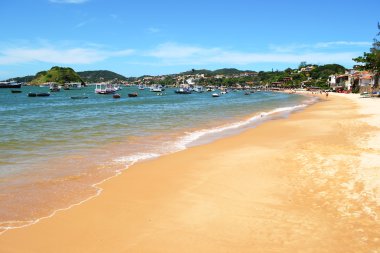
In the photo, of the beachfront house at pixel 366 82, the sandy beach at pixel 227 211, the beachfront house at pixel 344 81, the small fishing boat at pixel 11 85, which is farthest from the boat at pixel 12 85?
the sandy beach at pixel 227 211

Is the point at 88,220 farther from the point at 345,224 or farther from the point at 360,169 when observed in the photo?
the point at 360,169

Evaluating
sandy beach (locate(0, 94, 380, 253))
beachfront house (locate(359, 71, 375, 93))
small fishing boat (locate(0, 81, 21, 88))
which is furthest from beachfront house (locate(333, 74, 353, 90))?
small fishing boat (locate(0, 81, 21, 88))

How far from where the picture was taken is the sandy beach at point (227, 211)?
6.54 meters

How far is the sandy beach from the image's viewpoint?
654cm

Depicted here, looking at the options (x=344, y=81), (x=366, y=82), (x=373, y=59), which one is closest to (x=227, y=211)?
(x=373, y=59)

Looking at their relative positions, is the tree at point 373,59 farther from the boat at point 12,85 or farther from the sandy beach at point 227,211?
the boat at point 12,85

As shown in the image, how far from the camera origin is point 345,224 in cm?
718

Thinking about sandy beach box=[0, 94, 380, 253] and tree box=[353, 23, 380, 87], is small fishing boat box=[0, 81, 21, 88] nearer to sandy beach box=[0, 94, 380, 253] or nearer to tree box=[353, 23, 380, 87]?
tree box=[353, 23, 380, 87]

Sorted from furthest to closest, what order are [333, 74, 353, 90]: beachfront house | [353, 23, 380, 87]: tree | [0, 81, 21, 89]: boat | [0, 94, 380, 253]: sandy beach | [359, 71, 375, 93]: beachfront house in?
[0, 81, 21, 89]: boat
[333, 74, 353, 90]: beachfront house
[359, 71, 375, 93]: beachfront house
[353, 23, 380, 87]: tree
[0, 94, 380, 253]: sandy beach

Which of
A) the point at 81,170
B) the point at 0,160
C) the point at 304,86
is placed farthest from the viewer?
the point at 304,86

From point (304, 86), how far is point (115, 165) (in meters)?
188

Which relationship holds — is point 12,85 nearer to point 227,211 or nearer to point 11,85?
point 11,85

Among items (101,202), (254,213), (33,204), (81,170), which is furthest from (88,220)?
(81,170)

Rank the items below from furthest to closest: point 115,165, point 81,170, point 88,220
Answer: point 115,165 < point 81,170 < point 88,220
